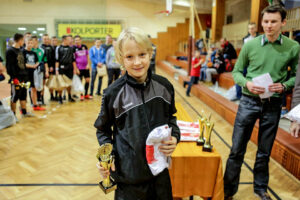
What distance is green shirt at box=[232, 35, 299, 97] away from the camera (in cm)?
181

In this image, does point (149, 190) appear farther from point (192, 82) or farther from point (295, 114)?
point (192, 82)

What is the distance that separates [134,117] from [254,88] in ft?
3.77

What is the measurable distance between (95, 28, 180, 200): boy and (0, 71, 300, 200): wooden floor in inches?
46.5

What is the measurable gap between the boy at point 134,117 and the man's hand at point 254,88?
0.94 m

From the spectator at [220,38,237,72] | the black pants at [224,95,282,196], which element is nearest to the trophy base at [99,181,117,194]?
the black pants at [224,95,282,196]

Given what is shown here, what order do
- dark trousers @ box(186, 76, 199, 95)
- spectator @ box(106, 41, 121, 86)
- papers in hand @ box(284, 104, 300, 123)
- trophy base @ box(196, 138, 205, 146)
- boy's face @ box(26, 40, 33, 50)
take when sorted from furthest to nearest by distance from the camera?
dark trousers @ box(186, 76, 199, 95)
spectator @ box(106, 41, 121, 86)
boy's face @ box(26, 40, 33, 50)
trophy base @ box(196, 138, 205, 146)
papers in hand @ box(284, 104, 300, 123)

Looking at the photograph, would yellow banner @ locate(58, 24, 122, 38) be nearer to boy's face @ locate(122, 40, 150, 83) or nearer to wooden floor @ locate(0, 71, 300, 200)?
wooden floor @ locate(0, 71, 300, 200)

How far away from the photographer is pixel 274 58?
181 centimetres

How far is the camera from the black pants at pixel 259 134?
6.25 ft

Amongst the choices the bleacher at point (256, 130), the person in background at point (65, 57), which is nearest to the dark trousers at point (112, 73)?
the person in background at point (65, 57)

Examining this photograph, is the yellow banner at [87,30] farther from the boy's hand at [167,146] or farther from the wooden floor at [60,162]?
the boy's hand at [167,146]

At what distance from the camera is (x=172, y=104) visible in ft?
4.05

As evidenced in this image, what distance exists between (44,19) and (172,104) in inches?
565

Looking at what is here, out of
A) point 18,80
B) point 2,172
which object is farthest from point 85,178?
point 18,80
